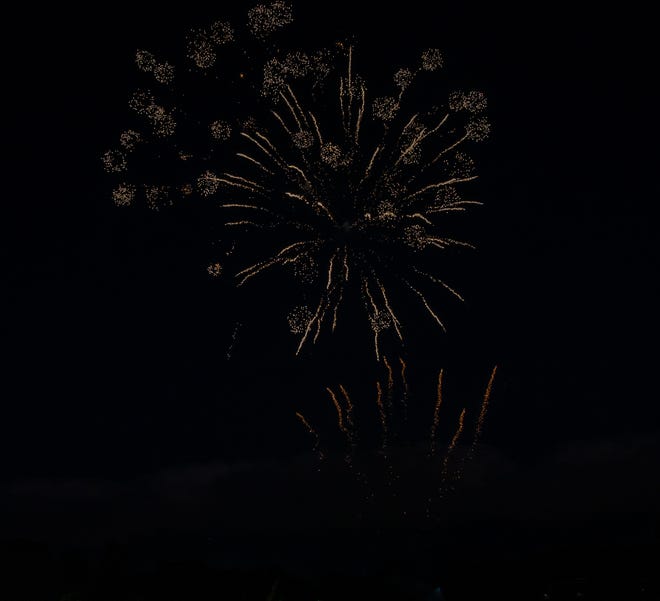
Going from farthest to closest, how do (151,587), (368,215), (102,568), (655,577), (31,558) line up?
1. (151,587)
2. (655,577)
3. (102,568)
4. (31,558)
5. (368,215)

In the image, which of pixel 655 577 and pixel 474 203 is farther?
pixel 655 577

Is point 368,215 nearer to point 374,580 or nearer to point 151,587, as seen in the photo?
point 374,580

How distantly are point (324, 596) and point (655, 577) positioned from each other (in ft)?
254

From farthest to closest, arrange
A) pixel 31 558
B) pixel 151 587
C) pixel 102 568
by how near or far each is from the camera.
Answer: pixel 151 587 < pixel 102 568 < pixel 31 558

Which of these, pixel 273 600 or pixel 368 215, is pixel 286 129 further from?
pixel 273 600

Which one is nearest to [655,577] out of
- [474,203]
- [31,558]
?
[31,558]

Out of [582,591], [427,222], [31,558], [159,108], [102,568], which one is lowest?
[582,591]

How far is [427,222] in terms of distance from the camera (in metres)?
25.7

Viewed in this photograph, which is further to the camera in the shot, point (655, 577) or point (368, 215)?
point (655, 577)

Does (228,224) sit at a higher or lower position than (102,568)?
higher

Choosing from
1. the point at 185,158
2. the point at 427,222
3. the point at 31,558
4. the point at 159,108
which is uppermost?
the point at 159,108

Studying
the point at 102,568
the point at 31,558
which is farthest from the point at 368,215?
the point at 102,568

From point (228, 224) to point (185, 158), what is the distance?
2632 millimetres

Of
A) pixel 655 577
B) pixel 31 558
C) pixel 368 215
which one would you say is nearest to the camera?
pixel 368 215
